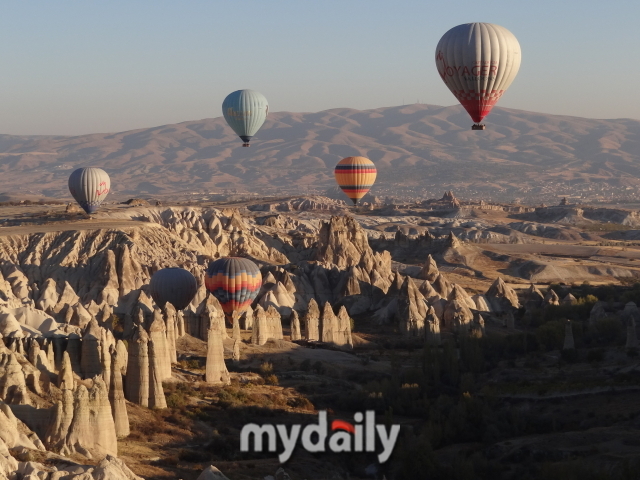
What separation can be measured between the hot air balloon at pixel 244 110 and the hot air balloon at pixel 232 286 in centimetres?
3224

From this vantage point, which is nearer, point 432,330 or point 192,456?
point 192,456

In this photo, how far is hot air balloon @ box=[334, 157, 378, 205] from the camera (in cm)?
10962

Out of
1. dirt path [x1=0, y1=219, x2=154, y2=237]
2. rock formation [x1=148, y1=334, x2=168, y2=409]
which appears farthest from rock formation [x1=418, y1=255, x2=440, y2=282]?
rock formation [x1=148, y1=334, x2=168, y2=409]

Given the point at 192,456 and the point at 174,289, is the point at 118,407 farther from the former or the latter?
→ the point at 174,289

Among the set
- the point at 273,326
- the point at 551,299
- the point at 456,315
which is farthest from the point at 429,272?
the point at 273,326

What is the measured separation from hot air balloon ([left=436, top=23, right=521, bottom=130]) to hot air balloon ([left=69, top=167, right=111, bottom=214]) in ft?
133

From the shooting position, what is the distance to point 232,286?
69688mm

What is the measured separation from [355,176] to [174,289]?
4197cm

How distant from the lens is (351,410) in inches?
2018

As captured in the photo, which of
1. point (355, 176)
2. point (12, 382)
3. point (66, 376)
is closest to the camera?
point (12, 382)

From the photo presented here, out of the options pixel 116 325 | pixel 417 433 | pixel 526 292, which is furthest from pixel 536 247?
pixel 417 433

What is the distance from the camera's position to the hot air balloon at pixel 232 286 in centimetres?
6975

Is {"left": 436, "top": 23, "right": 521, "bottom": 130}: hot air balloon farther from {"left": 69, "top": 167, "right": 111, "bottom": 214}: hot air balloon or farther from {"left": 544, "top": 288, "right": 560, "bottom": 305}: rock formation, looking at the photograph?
{"left": 69, "top": 167, "right": 111, "bottom": 214}: hot air balloon

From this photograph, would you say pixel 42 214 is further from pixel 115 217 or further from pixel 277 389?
pixel 277 389
